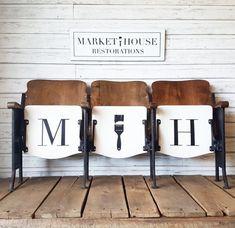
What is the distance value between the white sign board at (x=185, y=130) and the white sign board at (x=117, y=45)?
502mm

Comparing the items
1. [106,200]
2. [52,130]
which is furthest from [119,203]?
[52,130]

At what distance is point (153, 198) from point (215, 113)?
0.82 m

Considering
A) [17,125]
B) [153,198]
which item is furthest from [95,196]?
[17,125]

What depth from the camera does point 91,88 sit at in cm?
218

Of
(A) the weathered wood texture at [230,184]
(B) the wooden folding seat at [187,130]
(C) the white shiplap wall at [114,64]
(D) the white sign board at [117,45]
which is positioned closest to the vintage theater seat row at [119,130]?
(B) the wooden folding seat at [187,130]

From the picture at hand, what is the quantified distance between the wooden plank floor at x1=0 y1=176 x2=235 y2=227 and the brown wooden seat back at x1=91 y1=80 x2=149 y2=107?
Answer: 0.56 metres

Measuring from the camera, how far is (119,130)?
198 cm

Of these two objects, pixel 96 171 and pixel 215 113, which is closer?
pixel 215 113

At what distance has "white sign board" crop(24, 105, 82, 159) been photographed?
194 centimetres

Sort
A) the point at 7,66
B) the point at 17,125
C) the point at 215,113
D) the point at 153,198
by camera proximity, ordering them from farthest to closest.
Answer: the point at 7,66, the point at 215,113, the point at 17,125, the point at 153,198

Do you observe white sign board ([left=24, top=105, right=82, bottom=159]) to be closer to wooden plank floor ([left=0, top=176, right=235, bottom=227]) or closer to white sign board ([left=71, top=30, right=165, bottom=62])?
wooden plank floor ([left=0, top=176, right=235, bottom=227])

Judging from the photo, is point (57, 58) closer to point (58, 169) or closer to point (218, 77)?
point (58, 169)

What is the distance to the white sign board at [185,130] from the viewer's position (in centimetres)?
198

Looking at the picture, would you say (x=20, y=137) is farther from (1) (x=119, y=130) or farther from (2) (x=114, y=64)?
(2) (x=114, y=64)
